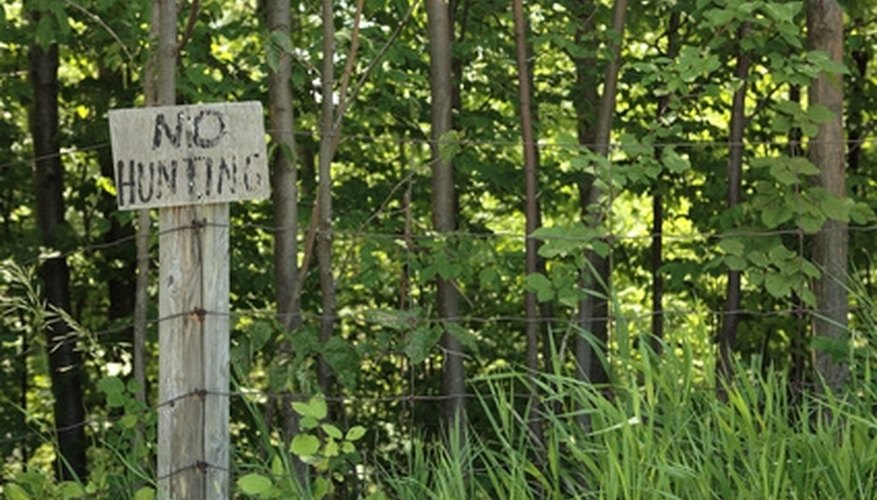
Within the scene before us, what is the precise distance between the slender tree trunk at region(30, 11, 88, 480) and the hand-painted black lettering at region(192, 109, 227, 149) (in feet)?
15.8

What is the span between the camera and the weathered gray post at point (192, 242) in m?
4.13

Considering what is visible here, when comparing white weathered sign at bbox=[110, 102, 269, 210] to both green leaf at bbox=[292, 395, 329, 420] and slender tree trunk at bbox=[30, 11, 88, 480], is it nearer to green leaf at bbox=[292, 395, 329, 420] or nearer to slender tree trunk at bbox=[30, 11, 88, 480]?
green leaf at bbox=[292, 395, 329, 420]

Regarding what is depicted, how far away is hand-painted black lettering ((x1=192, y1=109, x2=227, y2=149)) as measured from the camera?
4.15m

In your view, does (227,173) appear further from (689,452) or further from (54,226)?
(54,226)

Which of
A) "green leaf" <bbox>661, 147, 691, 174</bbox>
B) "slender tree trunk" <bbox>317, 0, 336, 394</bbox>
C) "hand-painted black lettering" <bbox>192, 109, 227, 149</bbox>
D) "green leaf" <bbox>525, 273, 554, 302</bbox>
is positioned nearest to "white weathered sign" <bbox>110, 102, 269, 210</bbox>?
"hand-painted black lettering" <bbox>192, 109, 227, 149</bbox>

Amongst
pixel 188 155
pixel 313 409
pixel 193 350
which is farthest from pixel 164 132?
pixel 313 409

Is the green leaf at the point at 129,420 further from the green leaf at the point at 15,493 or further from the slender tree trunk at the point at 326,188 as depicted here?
the slender tree trunk at the point at 326,188

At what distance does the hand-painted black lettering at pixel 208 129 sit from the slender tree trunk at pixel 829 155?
2.49 meters

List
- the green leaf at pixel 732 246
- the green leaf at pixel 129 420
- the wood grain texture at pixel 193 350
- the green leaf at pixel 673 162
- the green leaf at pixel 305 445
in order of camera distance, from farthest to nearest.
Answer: the green leaf at pixel 732 246, the green leaf at pixel 673 162, the green leaf at pixel 129 420, the wood grain texture at pixel 193 350, the green leaf at pixel 305 445

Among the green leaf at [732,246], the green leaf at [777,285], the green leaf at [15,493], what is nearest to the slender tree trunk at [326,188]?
the green leaf at [15,493]

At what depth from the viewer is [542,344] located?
9.11 meters

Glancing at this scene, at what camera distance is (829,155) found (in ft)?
18.8

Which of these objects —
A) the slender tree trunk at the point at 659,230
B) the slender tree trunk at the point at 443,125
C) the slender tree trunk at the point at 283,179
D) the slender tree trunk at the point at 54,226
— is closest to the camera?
the slender tree trunk at the point at 283,179

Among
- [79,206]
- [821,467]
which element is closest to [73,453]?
[79,206]
